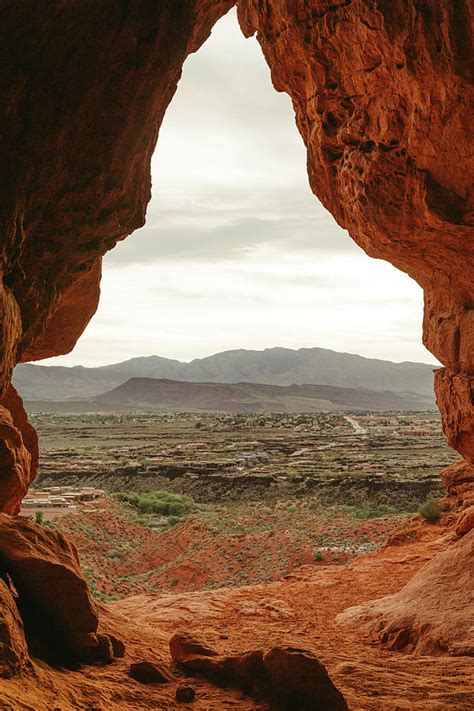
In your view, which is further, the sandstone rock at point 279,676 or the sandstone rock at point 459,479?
the sandstone rock at point 459,479

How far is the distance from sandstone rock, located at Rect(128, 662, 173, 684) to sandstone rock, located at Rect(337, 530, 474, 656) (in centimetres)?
445

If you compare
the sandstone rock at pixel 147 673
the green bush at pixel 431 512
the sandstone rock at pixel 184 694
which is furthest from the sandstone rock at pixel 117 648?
the green bush at pixel 431 512

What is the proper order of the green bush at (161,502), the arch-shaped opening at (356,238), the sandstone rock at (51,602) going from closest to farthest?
the sandstone rock at (51,602) < the arch-shaped opening at (356,238) < the green bush at (161,502)

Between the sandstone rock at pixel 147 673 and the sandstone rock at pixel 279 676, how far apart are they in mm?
560

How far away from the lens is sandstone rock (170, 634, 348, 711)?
6.21 meters

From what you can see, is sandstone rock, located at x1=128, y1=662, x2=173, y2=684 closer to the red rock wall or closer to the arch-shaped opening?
the arch-shaped opening

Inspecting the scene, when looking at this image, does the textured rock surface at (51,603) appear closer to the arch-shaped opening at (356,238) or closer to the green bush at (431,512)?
the arch-shaped opening at (356,238)

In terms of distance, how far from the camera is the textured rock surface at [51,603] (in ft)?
22.9

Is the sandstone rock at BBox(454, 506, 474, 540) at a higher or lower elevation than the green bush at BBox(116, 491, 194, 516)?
higher

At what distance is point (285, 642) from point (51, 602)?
471 cm

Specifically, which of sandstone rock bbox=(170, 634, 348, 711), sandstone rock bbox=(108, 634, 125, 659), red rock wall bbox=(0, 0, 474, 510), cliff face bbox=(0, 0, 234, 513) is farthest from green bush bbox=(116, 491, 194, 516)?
sandstone rock bbox=(170, 634, 348, 711)

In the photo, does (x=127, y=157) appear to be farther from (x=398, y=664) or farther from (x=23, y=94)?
(x=398, y=664)

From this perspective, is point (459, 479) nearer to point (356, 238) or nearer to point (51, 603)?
point (356, 238)

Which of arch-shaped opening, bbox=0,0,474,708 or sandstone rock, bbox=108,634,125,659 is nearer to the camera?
sandstone rock, bbox=108,634,125,659
